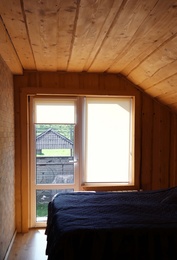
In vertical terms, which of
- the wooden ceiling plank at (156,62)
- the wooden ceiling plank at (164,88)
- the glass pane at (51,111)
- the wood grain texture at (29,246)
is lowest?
the wood grain texture at (29,246)

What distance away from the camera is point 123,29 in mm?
1954

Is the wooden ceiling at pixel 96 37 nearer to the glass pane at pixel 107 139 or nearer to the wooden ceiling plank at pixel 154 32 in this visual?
the wooden ceiling plank at pixel 154 32

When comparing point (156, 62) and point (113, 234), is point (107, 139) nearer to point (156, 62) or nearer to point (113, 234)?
point (156, 62)

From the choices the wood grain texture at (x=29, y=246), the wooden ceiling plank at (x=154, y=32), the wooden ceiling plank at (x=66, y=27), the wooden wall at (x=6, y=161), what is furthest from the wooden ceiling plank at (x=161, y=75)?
the wood grain texture at (x=29, y=246)

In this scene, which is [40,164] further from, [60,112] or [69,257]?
[69,257]

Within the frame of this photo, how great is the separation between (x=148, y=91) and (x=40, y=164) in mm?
1900

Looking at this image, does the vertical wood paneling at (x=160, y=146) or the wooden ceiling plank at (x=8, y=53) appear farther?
the vertical wood paneling at (x=160, y=146)

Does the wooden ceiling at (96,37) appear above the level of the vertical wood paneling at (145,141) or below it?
above

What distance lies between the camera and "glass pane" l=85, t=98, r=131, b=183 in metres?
3.52

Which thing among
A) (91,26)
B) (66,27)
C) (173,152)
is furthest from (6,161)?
(173,152)

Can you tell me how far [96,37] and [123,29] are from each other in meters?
0.29

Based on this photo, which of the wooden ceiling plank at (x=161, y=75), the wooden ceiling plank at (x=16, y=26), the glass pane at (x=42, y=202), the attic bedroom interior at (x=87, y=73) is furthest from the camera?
the glass pane at (x=42, y=202)

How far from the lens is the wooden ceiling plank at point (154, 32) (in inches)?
63.8

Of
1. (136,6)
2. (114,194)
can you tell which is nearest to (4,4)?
(136,6)
